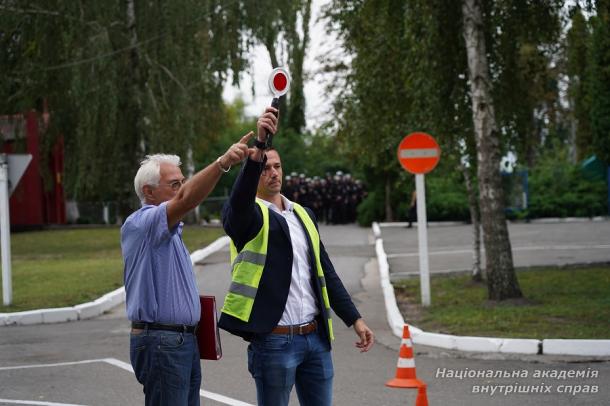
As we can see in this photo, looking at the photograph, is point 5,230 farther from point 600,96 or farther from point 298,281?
point 600,96

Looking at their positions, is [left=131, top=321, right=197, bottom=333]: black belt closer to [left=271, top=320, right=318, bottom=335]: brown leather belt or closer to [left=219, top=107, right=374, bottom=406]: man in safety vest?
[left=219, top=107, right=374, bottom=406]: man in safety vest

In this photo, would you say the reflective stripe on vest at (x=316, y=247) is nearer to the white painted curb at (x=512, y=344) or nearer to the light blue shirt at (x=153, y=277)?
the light blue shirt at (x=153, y=277)

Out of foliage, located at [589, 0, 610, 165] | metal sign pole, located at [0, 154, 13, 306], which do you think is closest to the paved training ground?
metal sign pole, located at [0, 154, 13, 306]

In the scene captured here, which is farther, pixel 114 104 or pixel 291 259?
pixel 114 104

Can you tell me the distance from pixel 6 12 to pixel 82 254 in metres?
6.35

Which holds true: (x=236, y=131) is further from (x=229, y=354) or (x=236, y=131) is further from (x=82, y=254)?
(x=229, y=354)

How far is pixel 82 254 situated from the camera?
89.6ft

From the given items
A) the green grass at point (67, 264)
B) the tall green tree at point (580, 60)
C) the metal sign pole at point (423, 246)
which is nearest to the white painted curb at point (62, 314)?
the green grass at point (67, 264)

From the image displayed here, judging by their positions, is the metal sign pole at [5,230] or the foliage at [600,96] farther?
the foliage at [600,96]

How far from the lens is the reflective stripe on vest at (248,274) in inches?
216

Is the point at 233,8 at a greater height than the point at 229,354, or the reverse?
the point at 233,8

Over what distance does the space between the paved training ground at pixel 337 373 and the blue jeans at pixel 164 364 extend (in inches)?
146

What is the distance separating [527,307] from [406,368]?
Result: 224 inches

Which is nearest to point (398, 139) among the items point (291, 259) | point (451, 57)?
point (451, 57)
